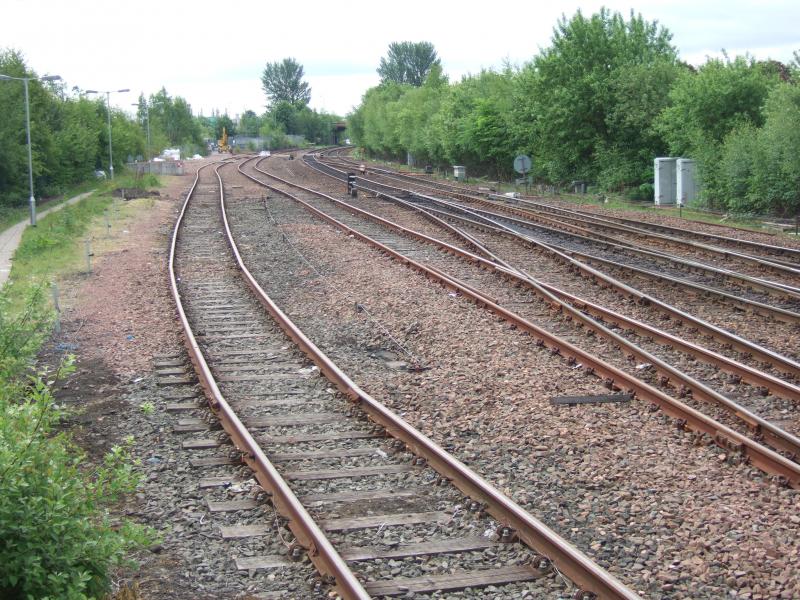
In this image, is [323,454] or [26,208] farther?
[26,208]

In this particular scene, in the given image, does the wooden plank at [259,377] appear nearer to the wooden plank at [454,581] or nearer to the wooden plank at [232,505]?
the wooden plank at [232,505]

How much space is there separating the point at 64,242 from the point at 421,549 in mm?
21456

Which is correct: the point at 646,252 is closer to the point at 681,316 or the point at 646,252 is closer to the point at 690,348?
the point at 681,316

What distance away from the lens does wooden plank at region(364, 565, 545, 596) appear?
5.66 metres

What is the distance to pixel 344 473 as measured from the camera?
24.9 feet

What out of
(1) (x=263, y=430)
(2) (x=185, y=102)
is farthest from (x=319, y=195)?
(2) (x=185, y=102)

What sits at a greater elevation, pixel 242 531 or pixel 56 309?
pixel 56 309

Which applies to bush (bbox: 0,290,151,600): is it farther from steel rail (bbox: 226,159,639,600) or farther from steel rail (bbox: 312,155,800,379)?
steel rail (bbox: 312,155,800,379)

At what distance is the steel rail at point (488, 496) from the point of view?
18.1ft

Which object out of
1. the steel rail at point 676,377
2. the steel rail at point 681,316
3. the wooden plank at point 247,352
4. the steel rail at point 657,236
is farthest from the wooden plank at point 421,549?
the steel rail at point 657,236

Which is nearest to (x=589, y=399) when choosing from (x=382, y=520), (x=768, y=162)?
(x=382, y=520)

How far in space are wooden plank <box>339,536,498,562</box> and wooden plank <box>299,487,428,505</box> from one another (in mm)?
852

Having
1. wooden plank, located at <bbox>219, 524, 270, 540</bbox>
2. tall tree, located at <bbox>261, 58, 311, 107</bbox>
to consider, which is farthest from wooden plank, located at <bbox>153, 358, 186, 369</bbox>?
tall tree, located at <bbox>261, 58, 311, 107</bbox>

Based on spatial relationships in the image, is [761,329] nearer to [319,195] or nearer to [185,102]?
[319,195]
